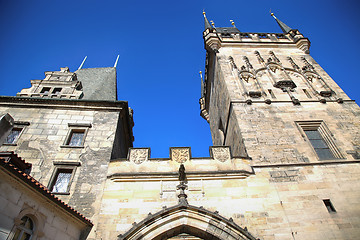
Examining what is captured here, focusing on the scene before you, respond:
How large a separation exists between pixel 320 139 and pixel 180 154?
18.0 ft

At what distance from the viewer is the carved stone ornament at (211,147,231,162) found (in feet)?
23.4

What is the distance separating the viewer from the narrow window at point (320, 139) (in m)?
7.50

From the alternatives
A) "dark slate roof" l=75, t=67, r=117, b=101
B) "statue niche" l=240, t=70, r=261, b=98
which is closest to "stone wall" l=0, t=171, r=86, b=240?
"dark slate roof" l=75, t=67, r=117, b=101

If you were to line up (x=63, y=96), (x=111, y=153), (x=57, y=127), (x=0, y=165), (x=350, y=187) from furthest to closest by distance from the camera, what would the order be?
(x=63, y=96)
(x=57, y=127)
(x=111, y=153)
(x=350, y=187)
(x=0, y=165)

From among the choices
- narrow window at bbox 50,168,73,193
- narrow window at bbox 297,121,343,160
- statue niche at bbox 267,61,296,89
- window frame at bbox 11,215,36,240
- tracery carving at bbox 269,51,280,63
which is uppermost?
tracery carving at bbox 269,51,280,63

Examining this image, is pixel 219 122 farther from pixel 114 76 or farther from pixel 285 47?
pixel 114 76

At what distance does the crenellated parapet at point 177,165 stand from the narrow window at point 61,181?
1320mm

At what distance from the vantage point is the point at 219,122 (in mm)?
13031

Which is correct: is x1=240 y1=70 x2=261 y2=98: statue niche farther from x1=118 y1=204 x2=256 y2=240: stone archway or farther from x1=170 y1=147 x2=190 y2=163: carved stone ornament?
x1=118 y1=204 x2=256 y2=240: stone archway

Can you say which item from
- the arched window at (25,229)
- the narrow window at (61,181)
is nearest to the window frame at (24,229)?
the arched window at (25,229)

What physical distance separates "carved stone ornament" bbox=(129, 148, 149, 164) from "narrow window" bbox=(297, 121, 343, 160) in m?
6.00

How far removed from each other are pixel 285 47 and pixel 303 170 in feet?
30.6

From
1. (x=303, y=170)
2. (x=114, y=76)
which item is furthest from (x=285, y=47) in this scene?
(x=114, y=76)

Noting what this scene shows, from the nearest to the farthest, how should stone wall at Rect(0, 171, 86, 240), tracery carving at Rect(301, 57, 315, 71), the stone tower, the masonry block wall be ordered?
stone wall at Rect(0, 171, 86, 240) → the stone tower → the masonry block wall → tracery carving at Rect(301, 57, 315, 71)
